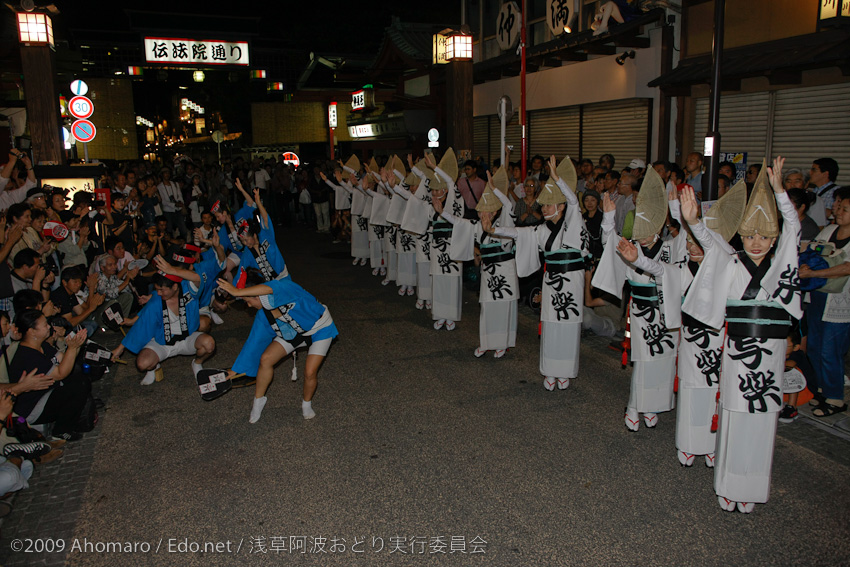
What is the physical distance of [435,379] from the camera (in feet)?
21.9

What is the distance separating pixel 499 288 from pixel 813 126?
6.46m

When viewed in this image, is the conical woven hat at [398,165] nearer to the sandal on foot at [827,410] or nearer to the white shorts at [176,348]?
the white shorts at [176,348]

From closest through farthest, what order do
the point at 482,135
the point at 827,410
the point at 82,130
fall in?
the point at 827,410
the point at 82,130
the point at 482,135

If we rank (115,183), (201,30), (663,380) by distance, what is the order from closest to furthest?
(663,380)
(115,183)
(201,30)

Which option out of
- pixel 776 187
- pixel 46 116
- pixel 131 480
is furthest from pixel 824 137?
pixel 46 116

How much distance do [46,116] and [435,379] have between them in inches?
410

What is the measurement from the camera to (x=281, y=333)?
18.2ft

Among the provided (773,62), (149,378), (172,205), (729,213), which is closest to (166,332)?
(149,378)

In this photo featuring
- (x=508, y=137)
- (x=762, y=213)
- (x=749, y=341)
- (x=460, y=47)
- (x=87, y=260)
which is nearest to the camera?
(x=762, y=213)

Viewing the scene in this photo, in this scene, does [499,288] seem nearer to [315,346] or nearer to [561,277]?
[561,277]

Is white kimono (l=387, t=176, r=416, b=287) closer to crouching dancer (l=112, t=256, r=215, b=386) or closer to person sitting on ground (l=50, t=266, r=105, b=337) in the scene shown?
crouching dancer (l=112, t=256, r=215, b=386)

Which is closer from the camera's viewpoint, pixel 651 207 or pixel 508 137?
pixel 651 207

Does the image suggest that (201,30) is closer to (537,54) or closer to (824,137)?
(537,54)

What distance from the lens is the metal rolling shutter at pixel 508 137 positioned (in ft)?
61.4
